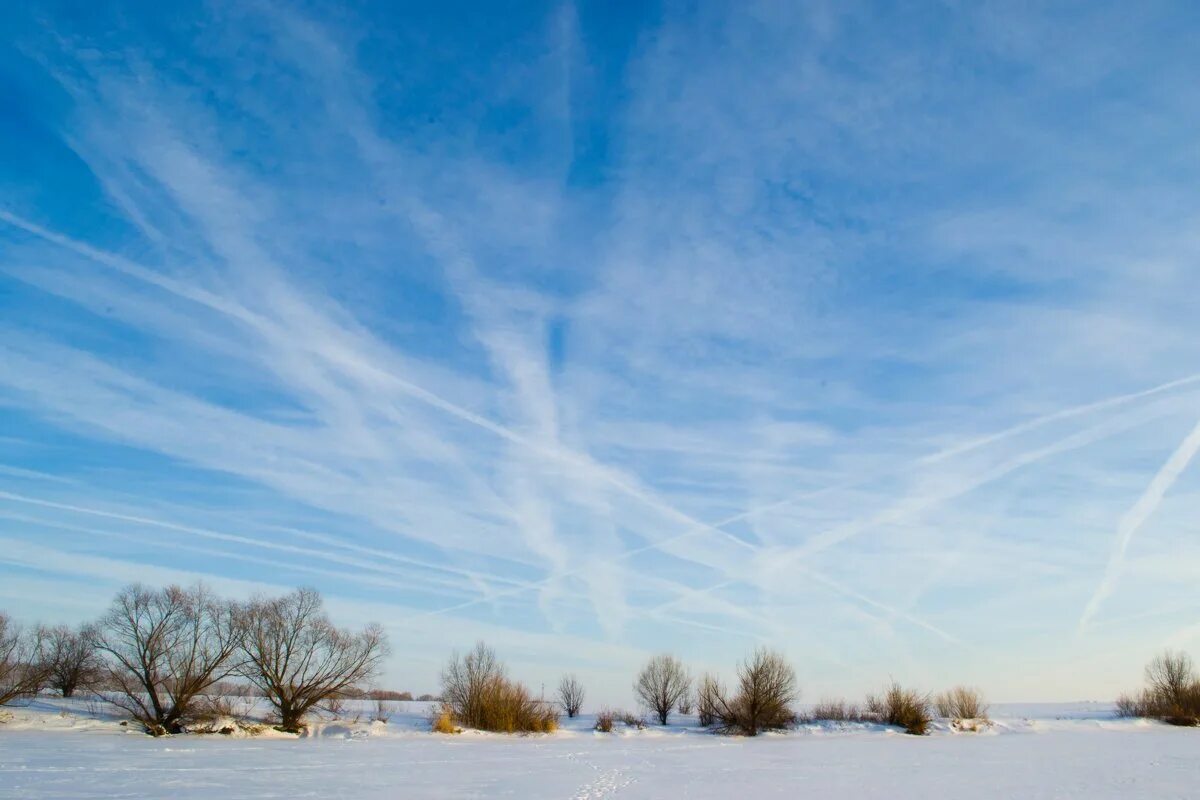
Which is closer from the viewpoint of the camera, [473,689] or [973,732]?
[473,689]

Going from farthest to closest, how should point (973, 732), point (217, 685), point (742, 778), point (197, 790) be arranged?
point (973, 732) → point (217, 685) → point (742, 778) → point (197, 790)

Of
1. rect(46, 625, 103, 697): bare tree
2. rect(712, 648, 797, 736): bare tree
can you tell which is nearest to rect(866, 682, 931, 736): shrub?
rect(712, 648, 797, 736): bare tree

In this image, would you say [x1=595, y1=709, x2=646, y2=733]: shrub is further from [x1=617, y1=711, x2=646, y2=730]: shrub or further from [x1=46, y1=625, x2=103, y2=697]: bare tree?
[x1=46, y1=625, x2=103, y2=697]: bare tree

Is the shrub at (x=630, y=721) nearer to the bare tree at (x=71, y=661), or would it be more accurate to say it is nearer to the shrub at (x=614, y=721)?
the shrub at (x=614, y=721)

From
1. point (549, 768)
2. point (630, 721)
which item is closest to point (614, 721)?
point (630, 721)

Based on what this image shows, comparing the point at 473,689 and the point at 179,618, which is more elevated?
the point at 179,618

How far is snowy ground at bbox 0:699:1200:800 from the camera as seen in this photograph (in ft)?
55.3

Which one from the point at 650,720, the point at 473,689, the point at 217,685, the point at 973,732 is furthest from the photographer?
the point at 650,720

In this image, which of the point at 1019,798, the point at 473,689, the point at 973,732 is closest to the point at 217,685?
the point at 473,689

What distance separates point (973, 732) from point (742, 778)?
1638 inches

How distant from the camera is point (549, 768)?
23.2 meters

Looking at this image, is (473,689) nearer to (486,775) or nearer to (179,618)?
(179,618)

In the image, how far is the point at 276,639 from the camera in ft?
140

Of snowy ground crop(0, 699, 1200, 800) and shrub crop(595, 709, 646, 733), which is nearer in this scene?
snowy ground crop(0, 699, 1200, 800)
